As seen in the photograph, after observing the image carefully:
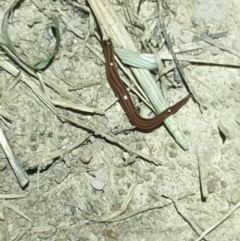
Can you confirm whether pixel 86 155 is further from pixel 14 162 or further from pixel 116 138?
pixel 14 162

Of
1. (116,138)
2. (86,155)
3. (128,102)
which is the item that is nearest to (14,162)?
(86,155)

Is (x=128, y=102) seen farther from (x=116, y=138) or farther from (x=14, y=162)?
(x=14, y=162)

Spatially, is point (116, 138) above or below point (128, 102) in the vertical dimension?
below

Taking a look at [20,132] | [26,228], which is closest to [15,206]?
[26,228]

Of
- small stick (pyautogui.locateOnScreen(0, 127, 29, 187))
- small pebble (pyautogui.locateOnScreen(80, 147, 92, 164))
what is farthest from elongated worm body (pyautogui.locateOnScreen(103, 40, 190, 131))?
small stick (pyautogui.locateOnScreen(0, 127, 29, 187))

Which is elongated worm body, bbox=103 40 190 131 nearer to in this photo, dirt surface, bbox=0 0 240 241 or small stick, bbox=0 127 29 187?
dirt surface, bbox=0 0 240 241

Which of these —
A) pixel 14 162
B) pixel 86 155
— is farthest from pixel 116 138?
pixel 14 162

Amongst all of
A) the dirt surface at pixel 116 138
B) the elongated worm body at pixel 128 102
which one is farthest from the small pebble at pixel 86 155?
the elongated worm body at pixel 128 102
